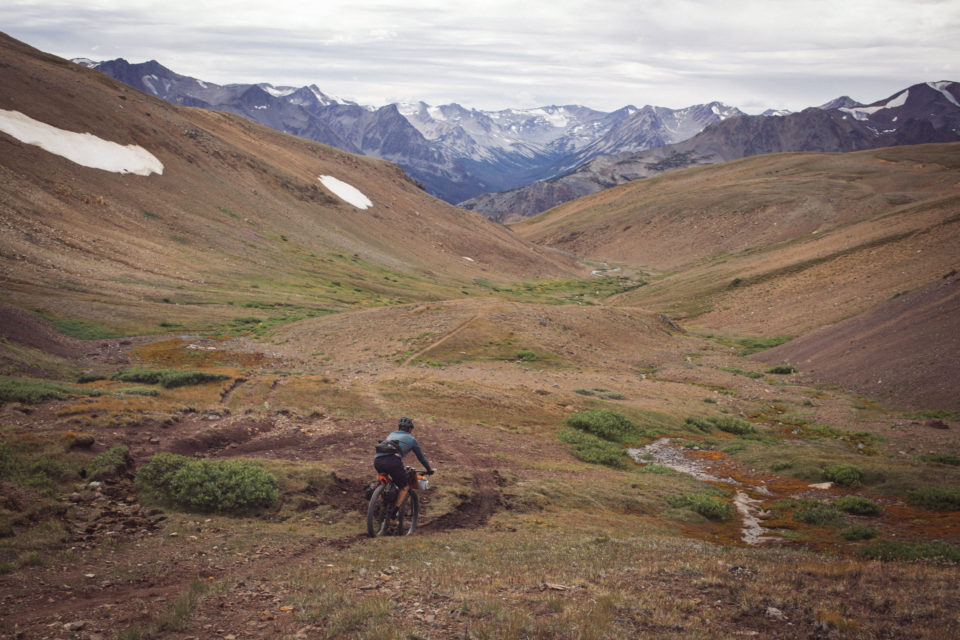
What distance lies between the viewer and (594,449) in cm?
1967

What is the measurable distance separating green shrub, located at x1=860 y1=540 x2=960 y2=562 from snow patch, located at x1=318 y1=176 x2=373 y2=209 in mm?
86172

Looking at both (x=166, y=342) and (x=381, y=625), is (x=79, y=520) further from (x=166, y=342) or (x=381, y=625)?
(x=166, y=342)

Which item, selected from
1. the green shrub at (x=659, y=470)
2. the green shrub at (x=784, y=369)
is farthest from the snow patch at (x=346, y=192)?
the green shrub at (x=659, y=470)

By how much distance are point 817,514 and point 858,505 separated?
1258mm

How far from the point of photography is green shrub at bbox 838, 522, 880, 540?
11891 mm

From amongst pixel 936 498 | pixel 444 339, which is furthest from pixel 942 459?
pixel 444 339

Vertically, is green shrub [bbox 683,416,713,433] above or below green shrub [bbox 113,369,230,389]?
below

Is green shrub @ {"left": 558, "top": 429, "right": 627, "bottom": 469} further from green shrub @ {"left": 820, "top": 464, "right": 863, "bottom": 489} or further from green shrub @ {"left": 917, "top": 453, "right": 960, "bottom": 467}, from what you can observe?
green shrub @ {"left": 917, "top": 453, "right": 960, "bottom": 467}

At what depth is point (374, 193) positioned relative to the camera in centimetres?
9700

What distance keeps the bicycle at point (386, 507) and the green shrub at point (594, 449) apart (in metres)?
9.23

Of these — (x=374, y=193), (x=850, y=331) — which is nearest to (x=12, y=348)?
(x=850, y=331)

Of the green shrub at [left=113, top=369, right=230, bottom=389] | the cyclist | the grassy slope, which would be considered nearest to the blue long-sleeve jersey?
the cyclist

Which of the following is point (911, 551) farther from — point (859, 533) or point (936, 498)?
point (936, 498)

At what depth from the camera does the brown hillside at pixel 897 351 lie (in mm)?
25062
